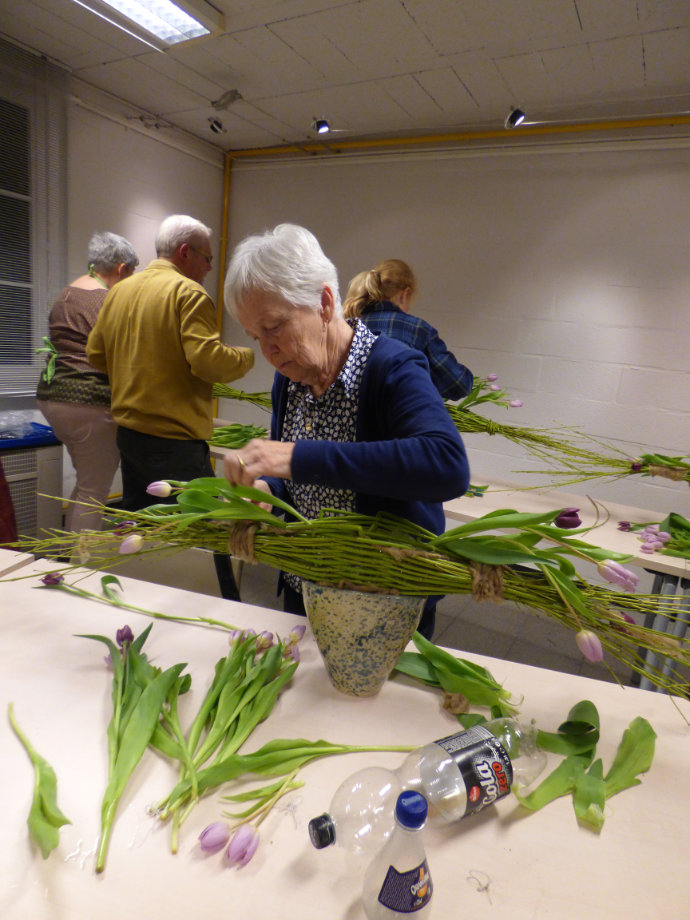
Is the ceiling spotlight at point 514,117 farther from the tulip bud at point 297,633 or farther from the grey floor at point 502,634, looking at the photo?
the tulip bud at point 297,633

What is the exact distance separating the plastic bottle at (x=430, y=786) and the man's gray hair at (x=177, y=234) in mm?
2026

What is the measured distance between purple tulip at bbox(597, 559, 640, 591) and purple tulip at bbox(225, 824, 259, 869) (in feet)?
1.88

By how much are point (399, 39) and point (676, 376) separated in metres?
2.39

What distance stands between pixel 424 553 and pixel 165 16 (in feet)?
10.2

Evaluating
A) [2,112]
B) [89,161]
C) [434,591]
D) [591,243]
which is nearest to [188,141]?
[89,161]

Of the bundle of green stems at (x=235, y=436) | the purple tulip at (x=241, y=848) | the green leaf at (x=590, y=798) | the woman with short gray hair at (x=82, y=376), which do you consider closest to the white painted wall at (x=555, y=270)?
the bundle of green stems at (x=235, y=436)

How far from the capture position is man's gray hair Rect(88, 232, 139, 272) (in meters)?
2.49

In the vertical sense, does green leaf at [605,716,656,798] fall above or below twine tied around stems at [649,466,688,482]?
below

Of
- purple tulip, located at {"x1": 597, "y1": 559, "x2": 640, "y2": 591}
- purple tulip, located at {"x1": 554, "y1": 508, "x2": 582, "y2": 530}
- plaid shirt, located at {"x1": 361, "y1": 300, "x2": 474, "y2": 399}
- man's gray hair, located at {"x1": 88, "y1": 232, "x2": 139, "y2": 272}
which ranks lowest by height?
purple tulip, located at {"x1": 597, "y1": 559, "x2": 640, "y2": 591}

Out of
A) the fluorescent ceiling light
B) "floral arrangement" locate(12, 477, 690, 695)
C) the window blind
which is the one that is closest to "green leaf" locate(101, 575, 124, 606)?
"floral arrangement" locate(12, 477, 690, 695)

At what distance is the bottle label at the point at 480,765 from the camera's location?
689 millimetres

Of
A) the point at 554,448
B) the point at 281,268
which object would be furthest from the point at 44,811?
the point at 554,448

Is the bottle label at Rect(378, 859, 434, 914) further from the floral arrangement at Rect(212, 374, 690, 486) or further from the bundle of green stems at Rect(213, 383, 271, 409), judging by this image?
the bundle of green stems at Rect(213, 383, 271, 409)

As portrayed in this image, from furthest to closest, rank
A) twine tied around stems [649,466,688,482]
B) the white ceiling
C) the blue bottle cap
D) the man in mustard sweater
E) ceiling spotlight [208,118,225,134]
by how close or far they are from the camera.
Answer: ceiling spotlight [208,118,225,134], the white ceiling, twine tied around stems [649,466,688,482], the man in mustard sweater, the blue bottle cap
